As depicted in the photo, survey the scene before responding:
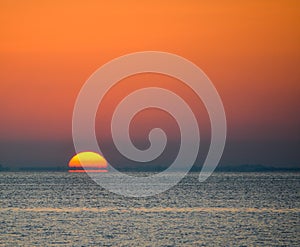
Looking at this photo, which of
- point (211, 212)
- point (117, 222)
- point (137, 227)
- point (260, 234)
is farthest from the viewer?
point (211, 212)

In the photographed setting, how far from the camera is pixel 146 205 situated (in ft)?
293

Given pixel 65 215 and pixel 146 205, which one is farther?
pixel 146 205

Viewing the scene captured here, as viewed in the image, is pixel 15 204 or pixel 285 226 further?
pixel 15 204

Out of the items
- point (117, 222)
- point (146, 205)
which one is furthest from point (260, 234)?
point (146, 205)

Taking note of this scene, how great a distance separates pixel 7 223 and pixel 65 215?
1045cm

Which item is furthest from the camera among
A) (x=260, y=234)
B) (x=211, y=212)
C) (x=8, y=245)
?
(x=211, y=212)

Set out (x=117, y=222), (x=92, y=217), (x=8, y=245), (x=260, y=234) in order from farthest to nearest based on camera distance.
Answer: (x=92, y=217)
(x=117, y=222)
(x=260, y=234)
(x=8, y=245)

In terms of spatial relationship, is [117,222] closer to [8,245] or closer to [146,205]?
[8,245]

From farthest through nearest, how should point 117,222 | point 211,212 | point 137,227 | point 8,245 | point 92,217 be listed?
1. point 211,212
2. point 92,217
3. point 117,222
4. point 137,227
5. point 8,245

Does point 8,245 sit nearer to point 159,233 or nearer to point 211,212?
point 159,233

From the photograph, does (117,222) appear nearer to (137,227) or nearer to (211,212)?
(137,227)

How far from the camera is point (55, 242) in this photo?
5103 centimetres

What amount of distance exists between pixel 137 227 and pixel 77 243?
1071cm

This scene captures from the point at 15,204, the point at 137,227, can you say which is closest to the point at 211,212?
the point at 137,227
